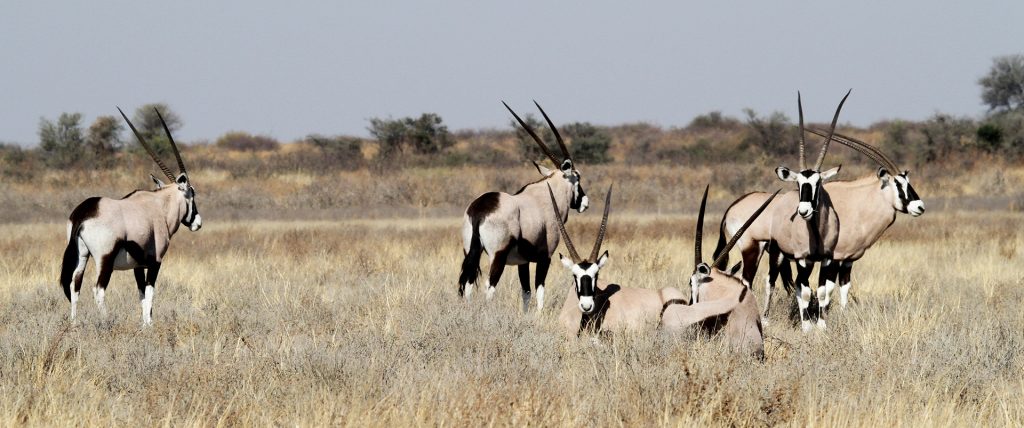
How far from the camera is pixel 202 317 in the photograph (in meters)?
8.23

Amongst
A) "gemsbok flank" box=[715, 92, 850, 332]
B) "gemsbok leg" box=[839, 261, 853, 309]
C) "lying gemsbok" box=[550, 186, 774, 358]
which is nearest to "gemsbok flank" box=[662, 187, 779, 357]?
"lying gemsbok" box=[550, 186, 774, 358]

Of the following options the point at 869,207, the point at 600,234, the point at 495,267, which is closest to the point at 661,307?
the point at 600,234

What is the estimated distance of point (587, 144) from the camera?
4175 centimetres

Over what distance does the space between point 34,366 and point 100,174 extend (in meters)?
24.6

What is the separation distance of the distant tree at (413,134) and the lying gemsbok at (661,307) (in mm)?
35375

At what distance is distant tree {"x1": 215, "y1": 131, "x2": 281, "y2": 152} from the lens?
59959 millimetres

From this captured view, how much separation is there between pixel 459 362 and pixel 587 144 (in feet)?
118

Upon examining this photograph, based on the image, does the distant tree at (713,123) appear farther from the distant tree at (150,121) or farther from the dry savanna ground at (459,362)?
the dry savanna ground at (459,362)

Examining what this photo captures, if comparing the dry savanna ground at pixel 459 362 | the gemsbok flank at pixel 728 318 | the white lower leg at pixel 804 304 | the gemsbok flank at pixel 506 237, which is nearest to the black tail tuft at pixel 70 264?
the dry savanna ground at pixel 459 362

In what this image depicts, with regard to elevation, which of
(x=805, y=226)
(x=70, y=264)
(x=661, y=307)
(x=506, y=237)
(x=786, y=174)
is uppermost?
(x=786, y=174)

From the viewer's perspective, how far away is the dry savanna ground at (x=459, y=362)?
499cm

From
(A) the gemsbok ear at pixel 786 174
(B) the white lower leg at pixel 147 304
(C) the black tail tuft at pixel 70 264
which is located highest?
(A) the gemsbok ear at pixel 786 174

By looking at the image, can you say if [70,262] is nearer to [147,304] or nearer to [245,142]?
[147,304]

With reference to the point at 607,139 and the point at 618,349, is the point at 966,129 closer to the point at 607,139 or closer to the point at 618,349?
the point at 607,139
